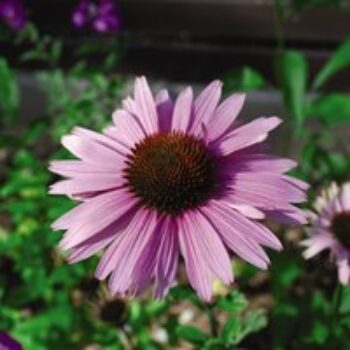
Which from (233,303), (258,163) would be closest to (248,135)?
(258,163)

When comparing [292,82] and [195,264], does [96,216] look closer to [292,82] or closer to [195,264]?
[195,264]

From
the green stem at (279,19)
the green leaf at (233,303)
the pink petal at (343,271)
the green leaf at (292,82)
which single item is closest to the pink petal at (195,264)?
the green leaf at (233,303)

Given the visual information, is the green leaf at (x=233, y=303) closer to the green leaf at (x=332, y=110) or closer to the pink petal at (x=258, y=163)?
the pink petal at (x=258, y=163)

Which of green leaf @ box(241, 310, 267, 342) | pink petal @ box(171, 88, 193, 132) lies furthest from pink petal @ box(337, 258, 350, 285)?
pink petal @ box(171, 88, 193, 132)

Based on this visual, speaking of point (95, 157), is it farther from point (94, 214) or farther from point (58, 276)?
point (58, 276)

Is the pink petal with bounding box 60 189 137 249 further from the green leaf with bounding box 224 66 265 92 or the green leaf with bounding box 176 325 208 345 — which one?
the green leaf with bounding box 224 66 265 92

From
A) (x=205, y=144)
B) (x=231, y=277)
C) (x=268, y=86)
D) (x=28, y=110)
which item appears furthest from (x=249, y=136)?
(x=28, y=110)

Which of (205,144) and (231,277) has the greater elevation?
(205,144)
